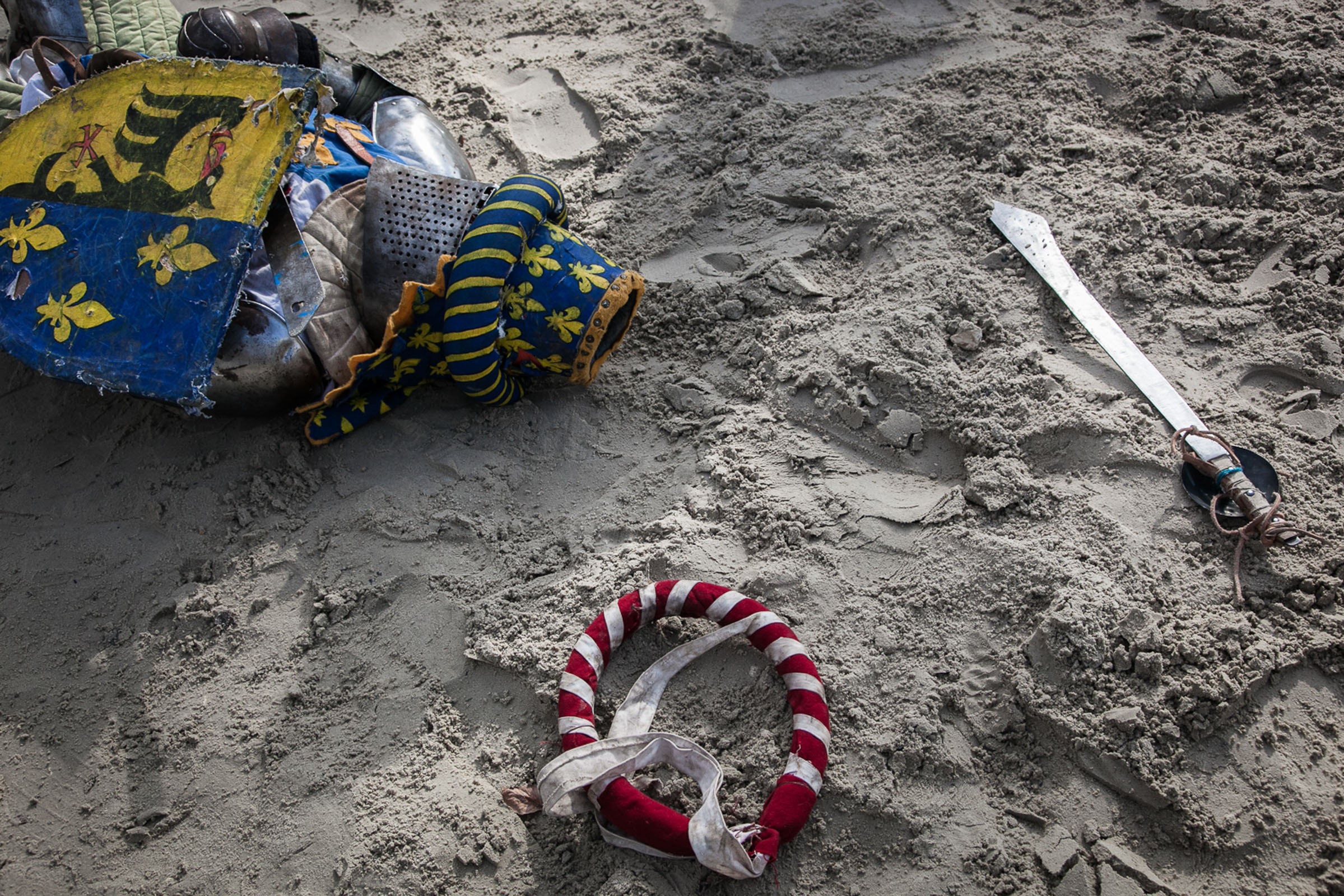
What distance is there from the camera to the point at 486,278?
227 cm

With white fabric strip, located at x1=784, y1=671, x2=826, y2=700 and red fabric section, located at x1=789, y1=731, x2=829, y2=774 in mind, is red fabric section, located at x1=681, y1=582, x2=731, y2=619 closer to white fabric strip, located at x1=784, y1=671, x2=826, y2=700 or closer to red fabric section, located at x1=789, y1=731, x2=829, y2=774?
white fabric strip, located at x1=784, y1=671, x2=826, y2=700

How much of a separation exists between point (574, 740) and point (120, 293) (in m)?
1.73

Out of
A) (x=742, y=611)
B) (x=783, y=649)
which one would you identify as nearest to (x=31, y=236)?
(x=742, y=611)

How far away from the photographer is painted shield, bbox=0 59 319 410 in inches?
86.8

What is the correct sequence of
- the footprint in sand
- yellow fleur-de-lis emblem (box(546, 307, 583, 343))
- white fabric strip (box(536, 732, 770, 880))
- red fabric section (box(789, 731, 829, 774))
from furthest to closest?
the footprint in sand, yellow fleur-de-lis emblem (box(546, 307, 583, 343)), red fabric section (box(789, 731, 829, 774)), white fabric strip (box(536, 732, 770, 880))

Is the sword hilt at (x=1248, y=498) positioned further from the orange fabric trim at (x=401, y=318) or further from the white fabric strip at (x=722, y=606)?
the orange fabric trim at (x=401, y=318)

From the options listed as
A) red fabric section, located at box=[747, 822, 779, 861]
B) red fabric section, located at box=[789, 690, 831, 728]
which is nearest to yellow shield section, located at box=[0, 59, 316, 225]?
red fabric section, located at box=[789, 690, 831, 728]

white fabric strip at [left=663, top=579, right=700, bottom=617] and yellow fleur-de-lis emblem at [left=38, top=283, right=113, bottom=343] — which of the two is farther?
yellow fleur-de-lis emblem at [left=38, top=283, right=113, bottom=343]

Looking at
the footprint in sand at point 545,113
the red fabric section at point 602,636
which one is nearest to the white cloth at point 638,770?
the red fabric section at point 602,636

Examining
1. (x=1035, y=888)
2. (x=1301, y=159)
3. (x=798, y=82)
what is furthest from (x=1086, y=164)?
(x=1035, y=888)

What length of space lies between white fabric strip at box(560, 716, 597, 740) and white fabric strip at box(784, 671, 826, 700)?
462mm

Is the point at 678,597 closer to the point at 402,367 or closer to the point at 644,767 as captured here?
the point at 644,767

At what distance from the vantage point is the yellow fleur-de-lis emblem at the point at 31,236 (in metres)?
2.31

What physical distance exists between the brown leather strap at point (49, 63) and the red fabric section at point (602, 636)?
7.72ft
